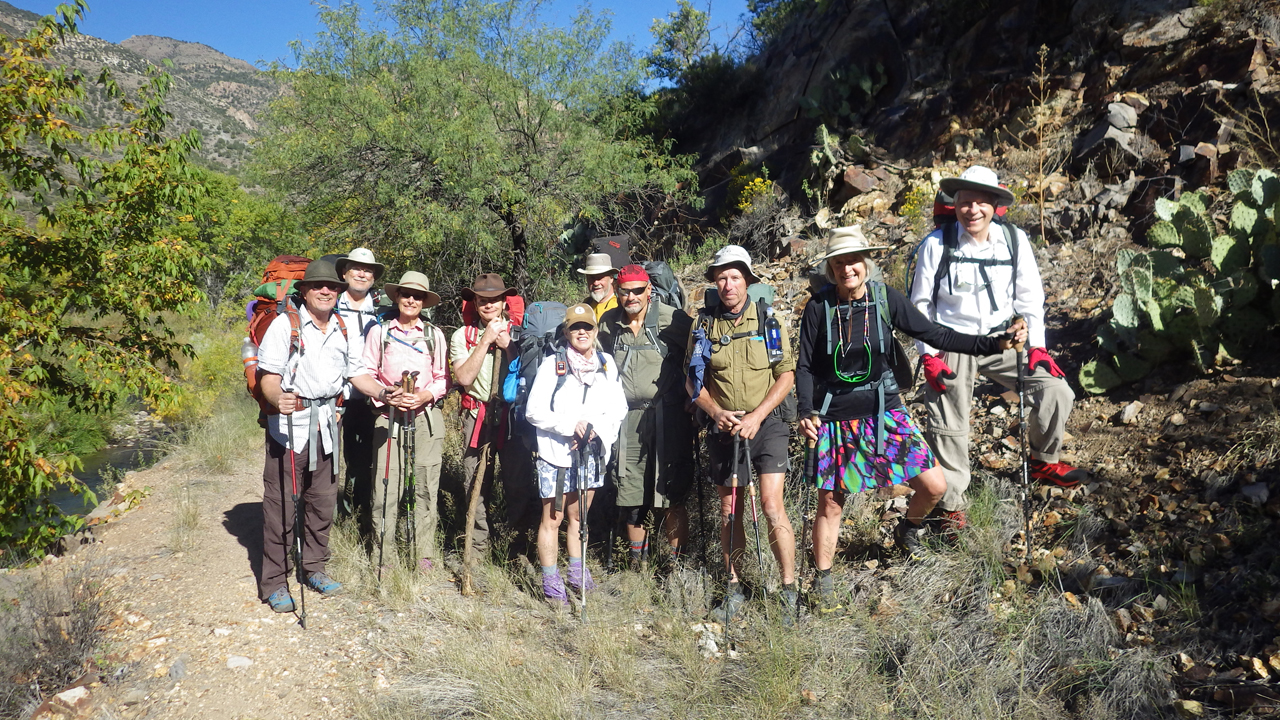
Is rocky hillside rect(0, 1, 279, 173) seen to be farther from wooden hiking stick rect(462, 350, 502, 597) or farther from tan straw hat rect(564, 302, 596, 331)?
tan straw hat rect(564, 302, 596, 331)

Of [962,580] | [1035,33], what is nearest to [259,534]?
[962,580]

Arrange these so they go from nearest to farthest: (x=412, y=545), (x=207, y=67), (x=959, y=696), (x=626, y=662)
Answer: (x=959, y=696) → (x=626, y=662) → (x=412, y=545) → (x=207, y=67)

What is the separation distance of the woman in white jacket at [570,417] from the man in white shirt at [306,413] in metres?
1.09

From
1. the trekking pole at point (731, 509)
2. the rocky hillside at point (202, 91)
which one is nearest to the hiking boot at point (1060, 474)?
the trekking pole at point (731, 509)

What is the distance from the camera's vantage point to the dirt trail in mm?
3830

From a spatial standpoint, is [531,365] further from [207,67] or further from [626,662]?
[207,67]

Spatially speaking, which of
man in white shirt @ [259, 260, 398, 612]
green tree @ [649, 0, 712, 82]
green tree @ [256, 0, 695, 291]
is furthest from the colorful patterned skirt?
green tree @ [649, 0, 712, 82]

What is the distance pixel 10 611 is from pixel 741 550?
446 cm

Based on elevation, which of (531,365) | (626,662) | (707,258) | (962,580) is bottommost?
A: (626,662)

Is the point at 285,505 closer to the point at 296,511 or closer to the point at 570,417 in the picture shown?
the point at 296,511

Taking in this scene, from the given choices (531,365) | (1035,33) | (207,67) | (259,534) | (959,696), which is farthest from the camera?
(207,67)

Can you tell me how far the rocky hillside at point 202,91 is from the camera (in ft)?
170

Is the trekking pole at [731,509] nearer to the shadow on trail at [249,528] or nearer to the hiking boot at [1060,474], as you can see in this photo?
the hiking boot at [1060,474]

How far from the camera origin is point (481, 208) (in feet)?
35.7
